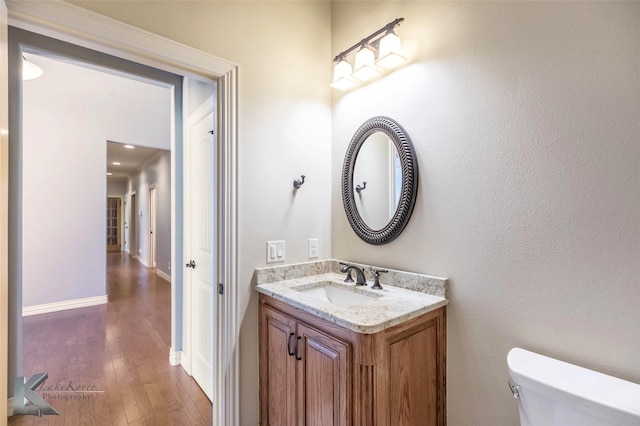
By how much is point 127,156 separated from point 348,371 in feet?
22.4

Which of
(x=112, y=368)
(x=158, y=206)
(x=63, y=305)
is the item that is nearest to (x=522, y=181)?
(x=112, y=368)

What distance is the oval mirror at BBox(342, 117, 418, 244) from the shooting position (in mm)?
1573

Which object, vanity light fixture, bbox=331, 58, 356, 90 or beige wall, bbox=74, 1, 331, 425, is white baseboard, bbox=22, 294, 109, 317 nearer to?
beige wall, bbox=74, 1, 331, 425

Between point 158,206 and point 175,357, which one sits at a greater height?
point 158,206

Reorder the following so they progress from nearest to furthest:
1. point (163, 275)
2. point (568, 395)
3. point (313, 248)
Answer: point (568, 395)
point (313, 248)
point (163, 275)

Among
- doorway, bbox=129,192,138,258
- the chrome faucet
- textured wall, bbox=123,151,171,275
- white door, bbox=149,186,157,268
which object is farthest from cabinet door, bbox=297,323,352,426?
doorway, bbox=129,192,138,258

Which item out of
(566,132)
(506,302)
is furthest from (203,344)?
(566,132)

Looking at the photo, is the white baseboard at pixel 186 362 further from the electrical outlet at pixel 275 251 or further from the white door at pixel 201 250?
the electrical outlet at pixel 275 251

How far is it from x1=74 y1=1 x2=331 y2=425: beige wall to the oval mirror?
23cm

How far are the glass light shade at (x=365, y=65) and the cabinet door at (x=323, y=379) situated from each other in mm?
1384

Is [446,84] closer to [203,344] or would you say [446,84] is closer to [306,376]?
[306,376]

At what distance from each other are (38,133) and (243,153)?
12.7 ft

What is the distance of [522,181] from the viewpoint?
1206 millimetres

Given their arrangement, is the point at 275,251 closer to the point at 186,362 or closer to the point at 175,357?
the point at 186,362
